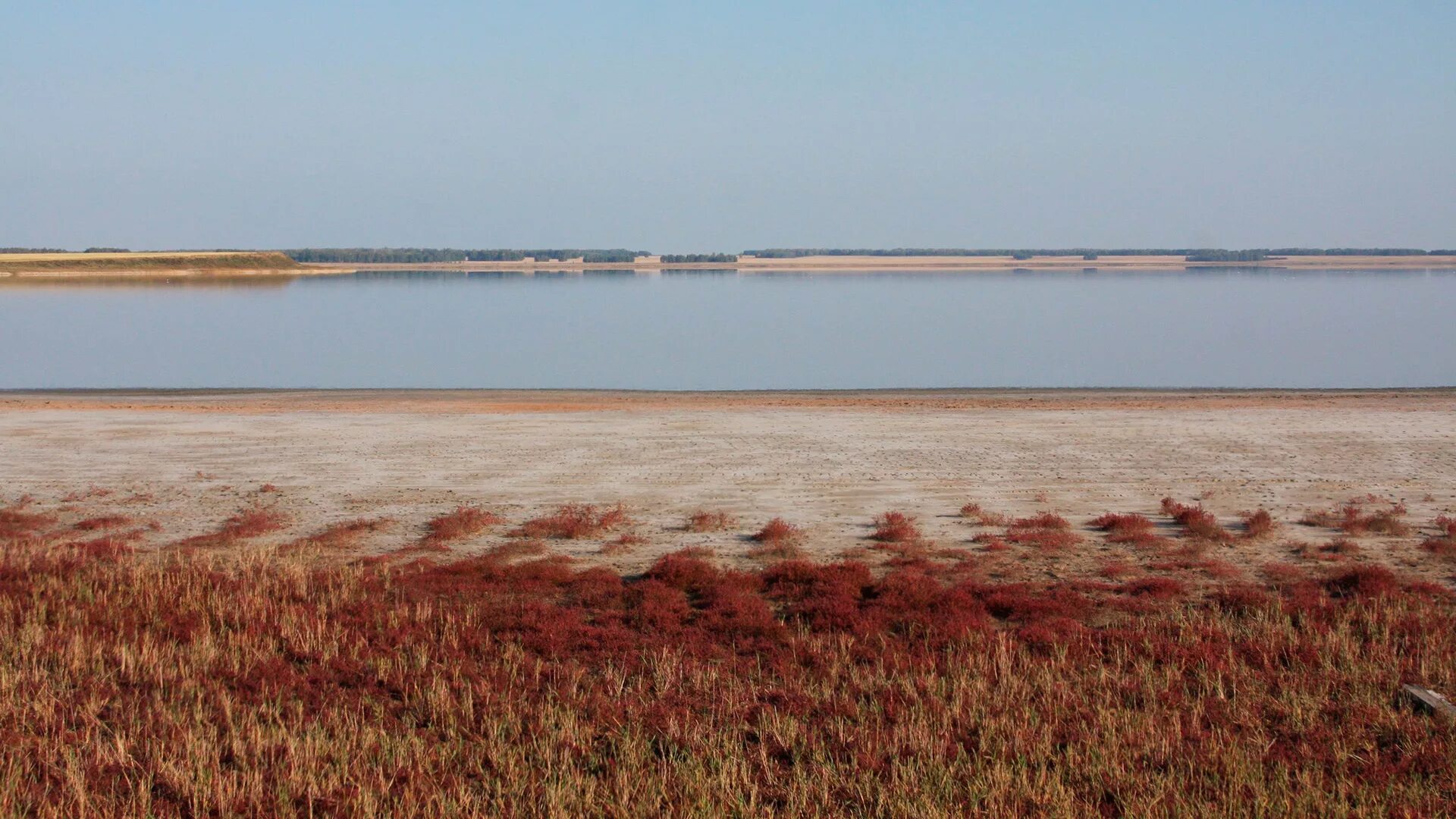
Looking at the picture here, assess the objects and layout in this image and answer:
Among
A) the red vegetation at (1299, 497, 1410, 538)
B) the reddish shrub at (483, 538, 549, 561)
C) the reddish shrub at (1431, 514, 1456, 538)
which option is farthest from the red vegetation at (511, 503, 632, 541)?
the reddish shrub at (1431, 514, 1456, 538)

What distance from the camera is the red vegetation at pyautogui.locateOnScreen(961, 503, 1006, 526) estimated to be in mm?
17578

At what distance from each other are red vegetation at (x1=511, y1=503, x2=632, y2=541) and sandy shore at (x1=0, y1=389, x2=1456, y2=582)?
368mm

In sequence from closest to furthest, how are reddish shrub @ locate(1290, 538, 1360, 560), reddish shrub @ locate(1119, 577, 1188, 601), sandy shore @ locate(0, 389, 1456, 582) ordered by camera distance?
reddish shrub @ locate(1119, 577, 1188, 601), reddish shrub @ locate(1290, 538, 1360, 560), sandy shore @ locate(0, 389, 1456, 582)

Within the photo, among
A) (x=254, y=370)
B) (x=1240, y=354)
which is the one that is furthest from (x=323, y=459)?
(x=1240, y=354)

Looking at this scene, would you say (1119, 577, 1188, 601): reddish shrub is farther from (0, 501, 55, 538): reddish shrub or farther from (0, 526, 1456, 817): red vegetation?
(0, 501, 55, 538): reddish shrub

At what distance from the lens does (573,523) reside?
1734cm

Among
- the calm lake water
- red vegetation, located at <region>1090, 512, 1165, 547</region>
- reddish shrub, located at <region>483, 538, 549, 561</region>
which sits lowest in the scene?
reddish shrub, located at <region>483, 538, 549, 561</region>

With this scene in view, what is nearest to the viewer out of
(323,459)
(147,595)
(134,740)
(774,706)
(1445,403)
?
(134,740)

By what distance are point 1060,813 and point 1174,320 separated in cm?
8151

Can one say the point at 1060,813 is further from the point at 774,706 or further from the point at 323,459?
the point at 323,459

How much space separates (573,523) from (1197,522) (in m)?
8.37

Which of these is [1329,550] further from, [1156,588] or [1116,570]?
[1156,588]

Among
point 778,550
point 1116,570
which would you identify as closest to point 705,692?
point 778,550

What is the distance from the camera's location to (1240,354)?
58656 millimetres
